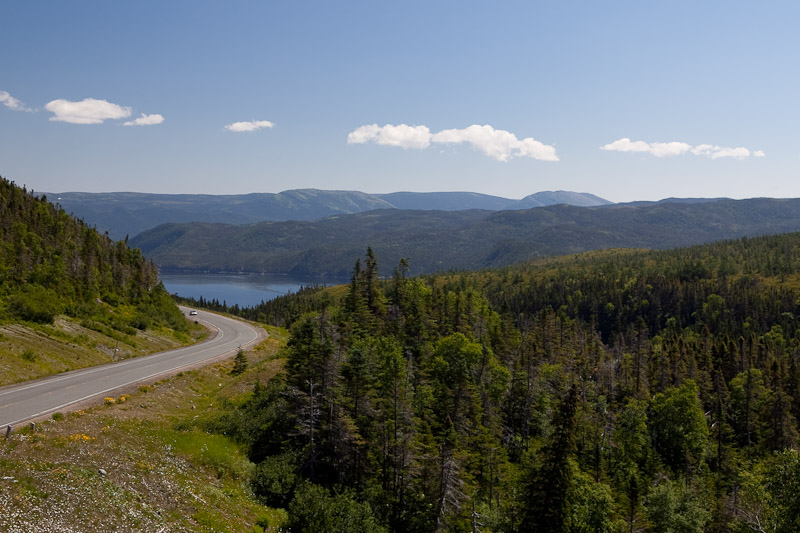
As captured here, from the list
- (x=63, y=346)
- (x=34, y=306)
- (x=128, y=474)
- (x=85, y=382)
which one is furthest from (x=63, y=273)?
(x=128, y=474)

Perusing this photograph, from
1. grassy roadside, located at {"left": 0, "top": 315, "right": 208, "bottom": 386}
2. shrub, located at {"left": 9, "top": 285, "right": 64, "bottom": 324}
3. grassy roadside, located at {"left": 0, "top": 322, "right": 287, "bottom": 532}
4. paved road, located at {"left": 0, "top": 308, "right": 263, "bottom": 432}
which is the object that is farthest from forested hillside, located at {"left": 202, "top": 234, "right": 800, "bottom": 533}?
shrub, located at {"left": 9, "top": 285, "right": 64, "bottom": 324}

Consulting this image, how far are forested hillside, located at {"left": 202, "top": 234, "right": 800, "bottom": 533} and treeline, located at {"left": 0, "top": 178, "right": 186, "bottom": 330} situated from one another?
27850 millimetres

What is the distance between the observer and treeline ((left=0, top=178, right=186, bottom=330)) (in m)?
58.4

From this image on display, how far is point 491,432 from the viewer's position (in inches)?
2346

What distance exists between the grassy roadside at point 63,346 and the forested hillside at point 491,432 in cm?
1665

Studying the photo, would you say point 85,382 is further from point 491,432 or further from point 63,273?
point 491,432

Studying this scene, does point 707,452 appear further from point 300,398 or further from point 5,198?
point 5,198

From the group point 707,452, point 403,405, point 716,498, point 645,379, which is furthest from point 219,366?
point 645,379

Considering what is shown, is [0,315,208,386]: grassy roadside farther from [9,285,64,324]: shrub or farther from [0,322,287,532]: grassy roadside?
[0,322,287,532]: grassy roadside

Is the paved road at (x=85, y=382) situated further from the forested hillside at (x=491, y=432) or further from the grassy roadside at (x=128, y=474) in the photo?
the forested hillside at (x=491, y=432)

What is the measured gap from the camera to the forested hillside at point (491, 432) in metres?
34.7

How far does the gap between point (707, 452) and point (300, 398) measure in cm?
6798

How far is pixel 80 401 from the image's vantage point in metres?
33.8

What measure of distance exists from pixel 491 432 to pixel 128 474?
44315 mm
